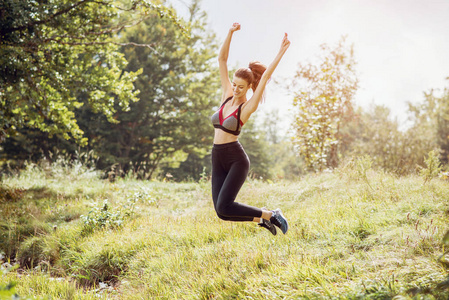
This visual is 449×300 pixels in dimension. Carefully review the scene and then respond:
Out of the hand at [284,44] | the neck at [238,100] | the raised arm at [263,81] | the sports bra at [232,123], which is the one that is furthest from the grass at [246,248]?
the hand at [284,44]

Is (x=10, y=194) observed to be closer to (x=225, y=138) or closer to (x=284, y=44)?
(x=225, y=138)

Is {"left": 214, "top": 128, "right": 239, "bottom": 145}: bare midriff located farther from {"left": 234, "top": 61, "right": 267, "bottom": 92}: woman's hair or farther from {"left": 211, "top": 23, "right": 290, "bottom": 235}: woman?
{"left": 234, "top": 61, "right": 267, "bottom": 92}: woman's hair

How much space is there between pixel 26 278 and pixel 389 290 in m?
3.85

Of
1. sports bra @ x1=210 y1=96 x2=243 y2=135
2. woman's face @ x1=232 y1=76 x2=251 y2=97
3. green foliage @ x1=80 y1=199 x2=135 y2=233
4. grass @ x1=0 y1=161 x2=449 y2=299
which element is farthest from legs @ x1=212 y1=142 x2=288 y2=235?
green foliage @ x1=80 y1=199 x2=135 y2=233

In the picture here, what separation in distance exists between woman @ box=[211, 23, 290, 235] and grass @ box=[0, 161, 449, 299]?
372 millimetres

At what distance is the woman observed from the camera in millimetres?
3604

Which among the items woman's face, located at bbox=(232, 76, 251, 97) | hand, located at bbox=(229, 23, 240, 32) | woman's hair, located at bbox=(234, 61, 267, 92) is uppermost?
hand, located at bbox=(229, 23, 240, 32)

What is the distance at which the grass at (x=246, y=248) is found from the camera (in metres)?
2.69

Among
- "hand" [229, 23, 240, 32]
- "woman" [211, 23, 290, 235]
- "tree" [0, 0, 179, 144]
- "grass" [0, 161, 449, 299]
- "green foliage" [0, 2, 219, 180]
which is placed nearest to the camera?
"grass" [0, 161, 449, 299]

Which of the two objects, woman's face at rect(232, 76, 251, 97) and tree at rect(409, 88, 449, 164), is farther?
tree at rect(409, 88, 449, 164)

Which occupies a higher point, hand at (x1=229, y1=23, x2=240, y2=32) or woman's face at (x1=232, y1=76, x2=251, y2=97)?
hand at (x1=229, y1=23, x2=240, y2=32)

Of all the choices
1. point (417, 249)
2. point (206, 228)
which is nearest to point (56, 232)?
point (206, 228)

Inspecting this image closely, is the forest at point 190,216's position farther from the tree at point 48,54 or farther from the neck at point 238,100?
the neck at point 238,100

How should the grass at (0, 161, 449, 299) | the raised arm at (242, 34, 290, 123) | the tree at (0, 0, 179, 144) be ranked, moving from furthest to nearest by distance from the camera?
the tree at (0, 0, 179, 144)
the raised arm at (242, 34, 290, 123)
the grass at (0, 161, 449, 299)
